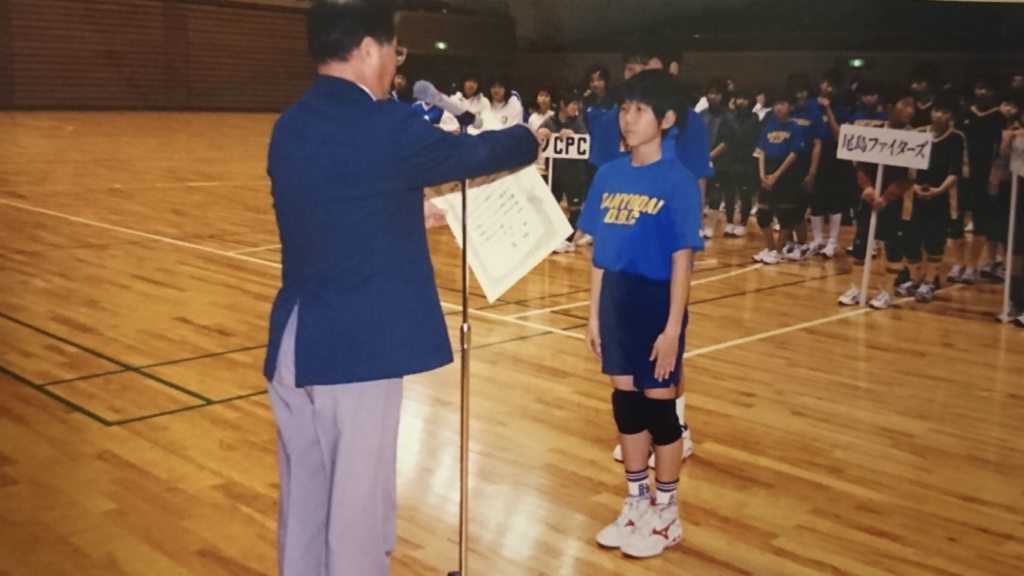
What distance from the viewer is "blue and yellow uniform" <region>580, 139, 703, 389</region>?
301cm

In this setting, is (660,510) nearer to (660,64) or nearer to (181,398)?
(660,64)

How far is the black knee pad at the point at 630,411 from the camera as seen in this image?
10.5 ft

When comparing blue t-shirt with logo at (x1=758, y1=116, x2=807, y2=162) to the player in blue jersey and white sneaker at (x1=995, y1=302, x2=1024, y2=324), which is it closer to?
white sneaker at (x1=995, y1=302, x2=1024, y2=324)

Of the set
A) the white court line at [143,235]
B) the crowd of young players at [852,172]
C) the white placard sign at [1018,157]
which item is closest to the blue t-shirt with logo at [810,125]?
the crowd of young players at [852,172]

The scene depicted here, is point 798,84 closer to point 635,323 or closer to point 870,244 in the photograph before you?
point 870,244

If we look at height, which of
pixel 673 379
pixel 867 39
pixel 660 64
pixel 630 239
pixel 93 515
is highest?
pixel 867 39

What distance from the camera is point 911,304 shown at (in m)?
7.43

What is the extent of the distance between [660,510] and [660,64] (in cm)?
162

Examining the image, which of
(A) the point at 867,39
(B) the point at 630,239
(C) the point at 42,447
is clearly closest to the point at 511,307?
(C) the point at 42,447

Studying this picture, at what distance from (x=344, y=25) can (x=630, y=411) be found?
1.70 meters

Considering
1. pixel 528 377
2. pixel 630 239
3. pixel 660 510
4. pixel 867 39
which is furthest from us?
pixel 867 39

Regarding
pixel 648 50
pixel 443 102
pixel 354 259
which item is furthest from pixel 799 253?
pixel 354 259

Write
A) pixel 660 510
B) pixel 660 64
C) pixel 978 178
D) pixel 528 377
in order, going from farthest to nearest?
pixel 978 178
pixel 528 377
pixel 660 64
pixel 660 510

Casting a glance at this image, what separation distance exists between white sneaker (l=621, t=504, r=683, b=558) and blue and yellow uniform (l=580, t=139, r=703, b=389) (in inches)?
19.4
